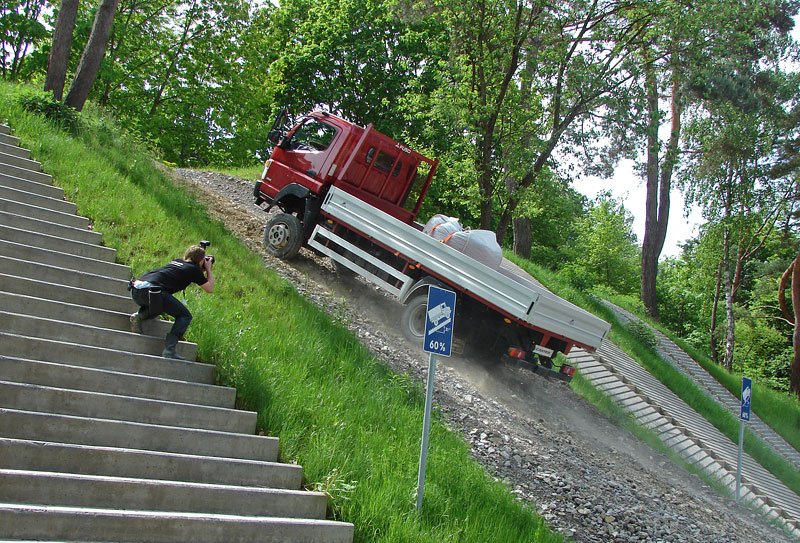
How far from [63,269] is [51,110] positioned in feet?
22.7

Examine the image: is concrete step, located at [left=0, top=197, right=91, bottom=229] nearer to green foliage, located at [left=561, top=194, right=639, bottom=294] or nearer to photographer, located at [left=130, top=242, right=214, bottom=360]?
photographer, located at [left=130, top=242, right=214, bottom=360]

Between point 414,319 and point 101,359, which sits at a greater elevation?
point 414,319

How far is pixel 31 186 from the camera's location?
32.8 ft

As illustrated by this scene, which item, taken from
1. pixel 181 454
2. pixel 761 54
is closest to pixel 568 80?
pixel 761 54

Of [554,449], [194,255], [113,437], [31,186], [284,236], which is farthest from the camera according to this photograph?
[284,236]

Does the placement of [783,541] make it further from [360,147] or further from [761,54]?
[761,54]

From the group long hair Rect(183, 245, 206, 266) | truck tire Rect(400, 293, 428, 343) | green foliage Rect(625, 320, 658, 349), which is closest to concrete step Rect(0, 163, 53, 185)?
long hair Rect(183, 245, 206, 266)

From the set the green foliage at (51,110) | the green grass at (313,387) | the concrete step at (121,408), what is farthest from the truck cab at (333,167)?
the concrete step at (121,408)

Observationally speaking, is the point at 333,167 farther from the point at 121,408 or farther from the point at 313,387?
the point at 121,408

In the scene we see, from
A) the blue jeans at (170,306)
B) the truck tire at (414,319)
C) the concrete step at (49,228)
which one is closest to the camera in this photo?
the blue jeans at (170,306)

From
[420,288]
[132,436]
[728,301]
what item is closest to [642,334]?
[728,301]

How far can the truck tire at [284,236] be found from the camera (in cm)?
1288

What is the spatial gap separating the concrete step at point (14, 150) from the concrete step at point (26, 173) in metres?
0.66

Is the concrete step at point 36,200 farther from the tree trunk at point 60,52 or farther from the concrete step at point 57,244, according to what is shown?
the tree trunk at point 60,52
